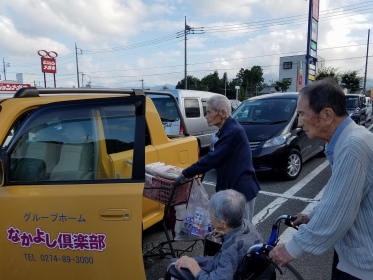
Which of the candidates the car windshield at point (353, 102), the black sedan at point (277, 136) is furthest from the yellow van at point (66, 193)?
the car windshield at point (353, 102)

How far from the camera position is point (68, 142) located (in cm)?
215

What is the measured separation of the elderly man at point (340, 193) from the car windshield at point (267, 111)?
5.02 meters

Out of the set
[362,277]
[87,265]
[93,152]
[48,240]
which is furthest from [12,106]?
[362,277]

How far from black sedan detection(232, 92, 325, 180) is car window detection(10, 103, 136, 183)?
402 centimetres

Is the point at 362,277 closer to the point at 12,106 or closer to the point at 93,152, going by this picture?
the point at 93,152

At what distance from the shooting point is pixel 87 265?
6.19 feet

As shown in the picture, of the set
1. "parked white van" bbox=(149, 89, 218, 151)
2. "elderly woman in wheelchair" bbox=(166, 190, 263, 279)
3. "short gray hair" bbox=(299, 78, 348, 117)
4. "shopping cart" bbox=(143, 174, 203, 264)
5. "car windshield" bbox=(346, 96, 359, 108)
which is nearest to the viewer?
"short gray hair" bbox=(299, 78, 348, 117)

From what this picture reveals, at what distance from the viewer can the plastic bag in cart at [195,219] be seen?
94.9 inches

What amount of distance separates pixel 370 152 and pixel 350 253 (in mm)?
470

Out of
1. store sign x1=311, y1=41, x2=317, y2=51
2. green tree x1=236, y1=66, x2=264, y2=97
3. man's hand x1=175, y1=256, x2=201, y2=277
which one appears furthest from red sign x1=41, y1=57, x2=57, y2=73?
green tree x1=236, y1=66, x2=264, y2=97

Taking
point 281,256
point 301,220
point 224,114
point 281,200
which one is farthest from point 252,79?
point 281,256

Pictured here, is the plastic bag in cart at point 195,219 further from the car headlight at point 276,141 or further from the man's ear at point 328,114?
the car headlight at point 276,141

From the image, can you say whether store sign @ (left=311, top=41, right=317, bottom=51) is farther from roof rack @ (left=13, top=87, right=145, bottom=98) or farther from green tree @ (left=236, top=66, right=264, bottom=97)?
green tree @ (left=236, top=66, right=264, bottom=97)

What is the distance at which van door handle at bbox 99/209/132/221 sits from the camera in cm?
184
